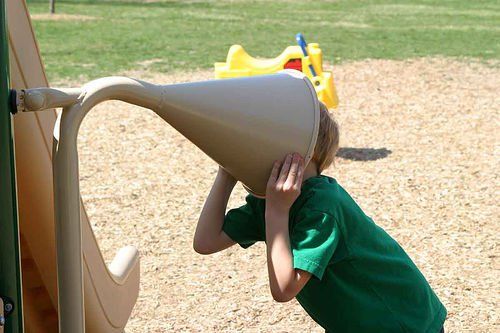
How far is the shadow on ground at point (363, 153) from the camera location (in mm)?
7105

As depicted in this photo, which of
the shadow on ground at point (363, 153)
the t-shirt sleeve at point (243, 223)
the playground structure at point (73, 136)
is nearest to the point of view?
the playground structure at point (73, 136)

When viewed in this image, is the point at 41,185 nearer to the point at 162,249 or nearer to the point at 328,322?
the point at 328,322

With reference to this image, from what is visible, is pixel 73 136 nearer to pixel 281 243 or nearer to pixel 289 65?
pixel 281 243


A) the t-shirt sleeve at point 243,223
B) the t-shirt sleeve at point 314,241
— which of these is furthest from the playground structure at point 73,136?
the t-shirt sleeve at point 243,223

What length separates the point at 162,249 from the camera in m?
5.05

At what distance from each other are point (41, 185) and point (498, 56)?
10164 millimetres

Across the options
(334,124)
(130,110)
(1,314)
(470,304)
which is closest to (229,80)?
(334,124)

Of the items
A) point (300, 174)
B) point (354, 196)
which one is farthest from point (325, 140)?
point (354, 196)

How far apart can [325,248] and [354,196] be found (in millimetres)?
3960

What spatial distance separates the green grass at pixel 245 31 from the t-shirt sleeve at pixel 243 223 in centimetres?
797

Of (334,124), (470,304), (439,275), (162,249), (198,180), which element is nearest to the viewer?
(334,124)

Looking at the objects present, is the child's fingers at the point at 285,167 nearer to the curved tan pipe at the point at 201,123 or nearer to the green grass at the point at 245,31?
the curved tan pipe at the point at 201,123

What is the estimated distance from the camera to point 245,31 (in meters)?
14.6

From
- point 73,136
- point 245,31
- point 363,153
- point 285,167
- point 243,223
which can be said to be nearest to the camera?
point 73,136
